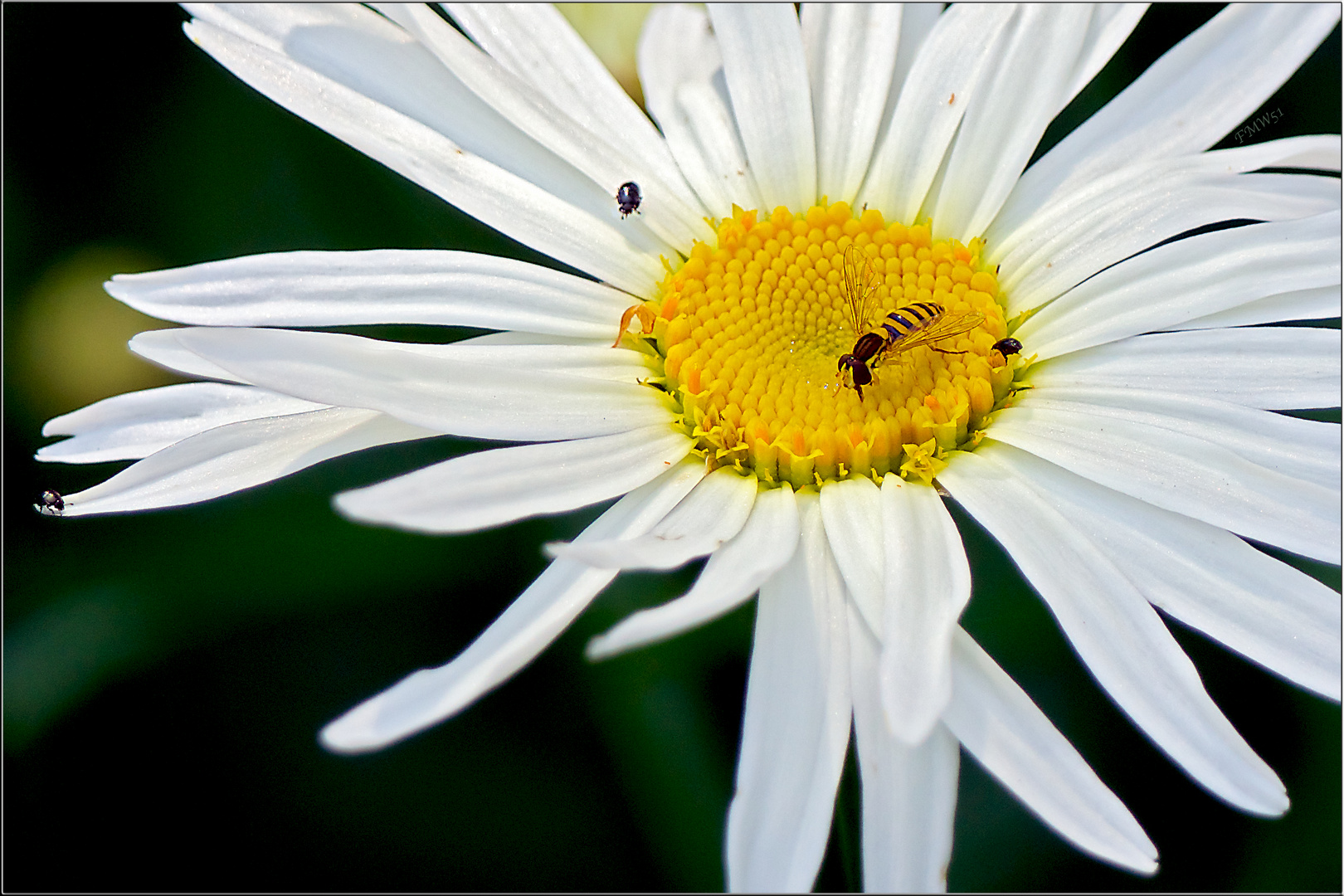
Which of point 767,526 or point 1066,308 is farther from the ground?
point 1066,308

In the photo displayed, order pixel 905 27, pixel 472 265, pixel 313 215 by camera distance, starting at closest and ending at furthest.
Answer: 1. pixel 472 265
2. pixel 905 27
3. pixel 313 215

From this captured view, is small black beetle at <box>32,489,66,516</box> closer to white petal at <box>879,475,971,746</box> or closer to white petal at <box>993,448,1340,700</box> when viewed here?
white petal at <box>879,475,971,746</box>

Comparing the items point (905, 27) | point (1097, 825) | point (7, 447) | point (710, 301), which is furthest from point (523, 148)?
point (1097, 825)

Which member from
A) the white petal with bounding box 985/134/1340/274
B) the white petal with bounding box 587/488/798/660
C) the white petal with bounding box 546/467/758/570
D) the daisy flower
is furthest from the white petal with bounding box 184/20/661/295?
the white petal with bounding box 985/134/1340/274

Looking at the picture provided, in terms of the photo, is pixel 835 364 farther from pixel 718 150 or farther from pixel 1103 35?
pixel 1103 35

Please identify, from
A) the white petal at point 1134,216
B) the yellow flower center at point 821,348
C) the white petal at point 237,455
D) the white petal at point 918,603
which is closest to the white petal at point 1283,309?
the white petal at point 1134,216

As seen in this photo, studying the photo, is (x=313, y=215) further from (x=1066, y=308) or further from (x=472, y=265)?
(x=1066, y=308)
